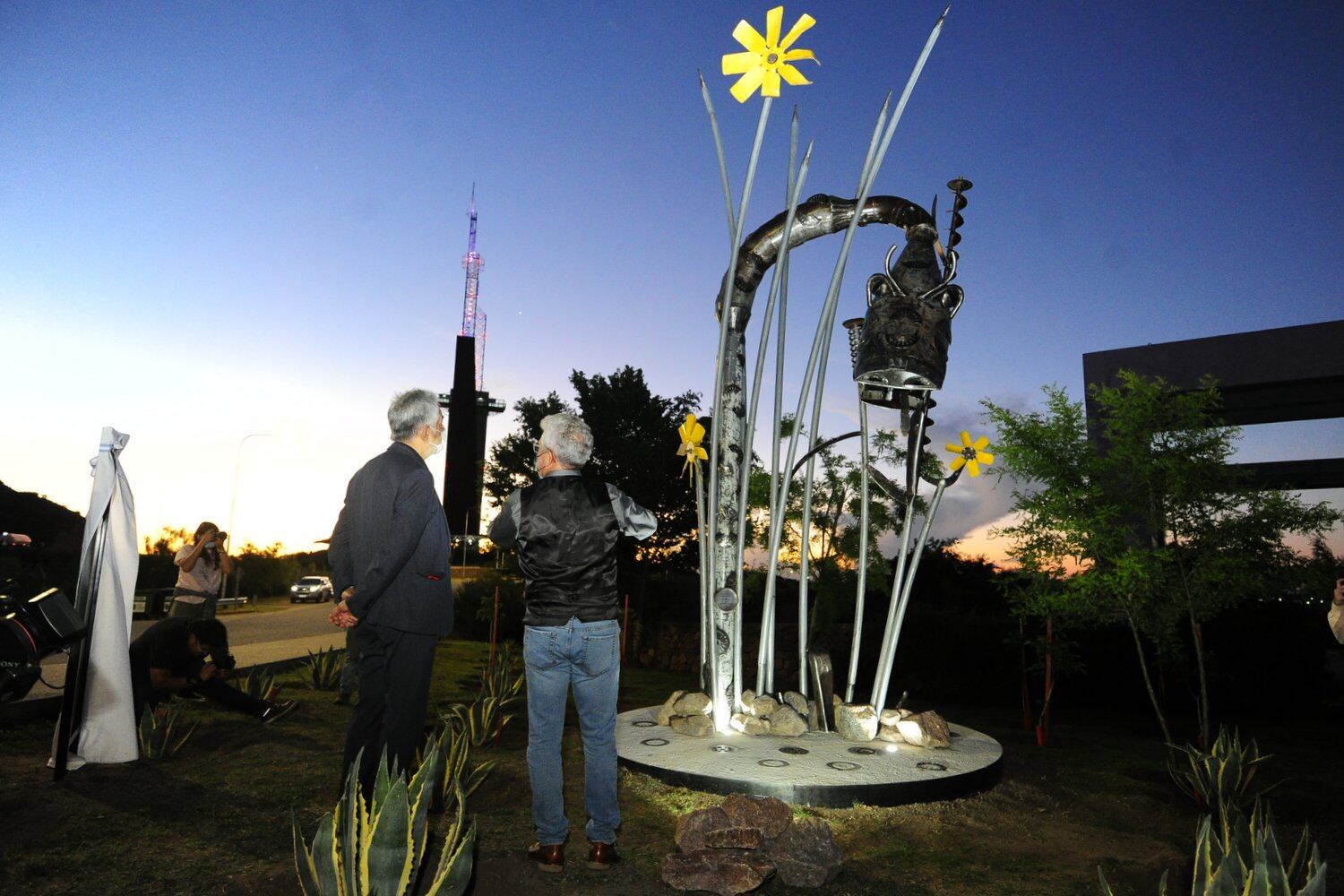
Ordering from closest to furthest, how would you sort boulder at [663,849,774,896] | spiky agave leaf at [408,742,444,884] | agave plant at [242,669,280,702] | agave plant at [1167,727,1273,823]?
spiky agave leaf at [408,742,444,884], boulder at [663,849,774,896], agave plant at [1167,727,1273,823], agave plant at [242,669,280,702]

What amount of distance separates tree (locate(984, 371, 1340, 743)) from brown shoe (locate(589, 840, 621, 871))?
4903mm

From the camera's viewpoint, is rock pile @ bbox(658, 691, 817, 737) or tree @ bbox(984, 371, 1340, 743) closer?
rock pile @ bbox(658, 691, 817, 737)

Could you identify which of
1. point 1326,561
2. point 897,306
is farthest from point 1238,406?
point 897,306

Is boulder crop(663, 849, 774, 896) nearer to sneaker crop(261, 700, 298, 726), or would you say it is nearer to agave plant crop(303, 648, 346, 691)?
sneaker crop(261, 700, 298, 726)

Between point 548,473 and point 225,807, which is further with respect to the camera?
point 225,807

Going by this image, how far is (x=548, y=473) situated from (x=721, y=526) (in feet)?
8.17

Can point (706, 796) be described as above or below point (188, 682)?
below

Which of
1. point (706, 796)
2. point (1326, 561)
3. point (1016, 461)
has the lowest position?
point (706, 796)

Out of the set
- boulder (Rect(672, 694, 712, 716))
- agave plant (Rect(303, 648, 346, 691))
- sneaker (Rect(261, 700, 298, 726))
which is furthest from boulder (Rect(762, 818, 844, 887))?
agave plant (Rect(303, 648, 346, 691))

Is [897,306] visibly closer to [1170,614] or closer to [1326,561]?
[1170,614]

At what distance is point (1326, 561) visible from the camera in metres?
7.32

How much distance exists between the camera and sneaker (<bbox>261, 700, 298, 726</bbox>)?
5.90 m

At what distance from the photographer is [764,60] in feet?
13.4

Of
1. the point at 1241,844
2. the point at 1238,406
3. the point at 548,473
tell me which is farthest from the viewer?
the point at 1238,406
